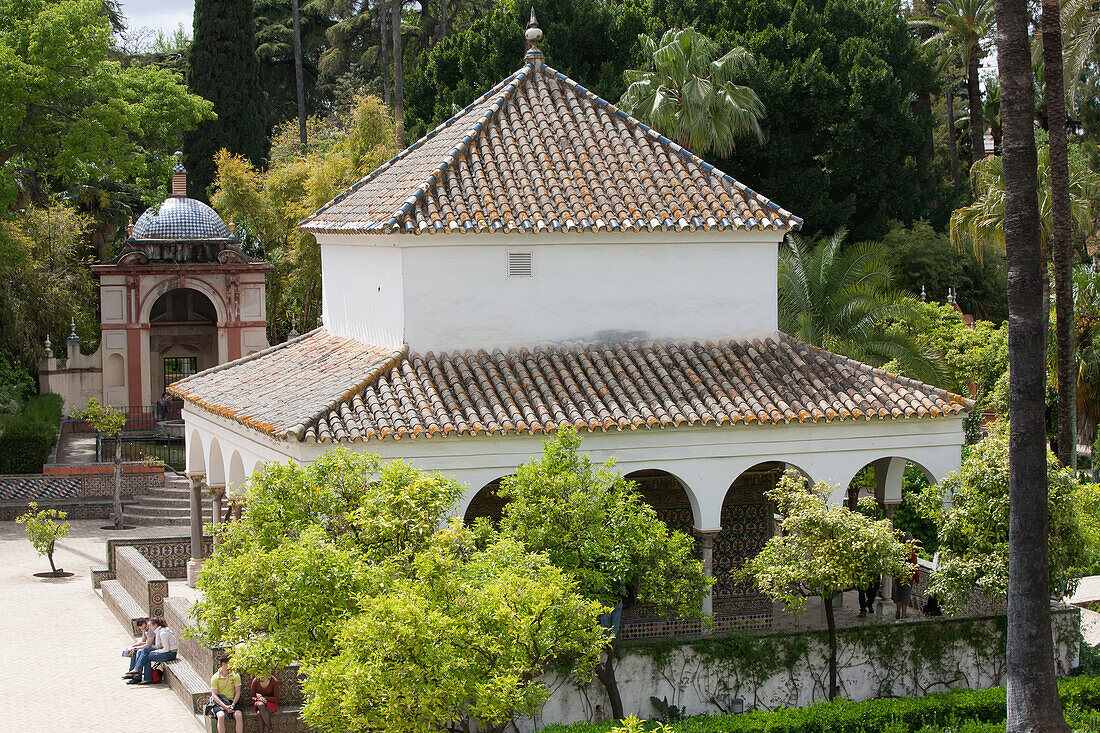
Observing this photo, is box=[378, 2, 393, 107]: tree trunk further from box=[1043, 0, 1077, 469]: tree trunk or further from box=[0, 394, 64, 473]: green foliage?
box=[1043, 0, 1077, 469]: tree trunk

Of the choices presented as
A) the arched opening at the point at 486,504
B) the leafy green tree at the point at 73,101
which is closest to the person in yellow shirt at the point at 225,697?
the arched opening at the point at 486,504

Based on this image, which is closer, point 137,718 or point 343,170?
point 137,718

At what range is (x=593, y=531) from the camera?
50.1 ft

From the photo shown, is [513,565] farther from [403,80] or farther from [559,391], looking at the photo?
[403,80]

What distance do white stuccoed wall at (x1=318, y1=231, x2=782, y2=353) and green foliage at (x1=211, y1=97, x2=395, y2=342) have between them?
78.0 ft

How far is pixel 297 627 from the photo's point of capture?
1348 centimetres

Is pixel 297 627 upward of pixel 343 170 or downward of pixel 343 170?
downward

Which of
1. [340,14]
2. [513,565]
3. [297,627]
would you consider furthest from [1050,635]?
[340,14]

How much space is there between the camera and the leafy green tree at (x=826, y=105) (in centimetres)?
4034

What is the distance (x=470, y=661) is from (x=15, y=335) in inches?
1236

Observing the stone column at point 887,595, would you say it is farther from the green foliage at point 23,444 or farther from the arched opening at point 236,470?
the green foliage at point 23,444

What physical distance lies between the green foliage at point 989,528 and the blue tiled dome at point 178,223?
29299mm

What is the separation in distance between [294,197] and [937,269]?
71.1 ft

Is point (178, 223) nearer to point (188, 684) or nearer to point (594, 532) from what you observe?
point (188, 684)
